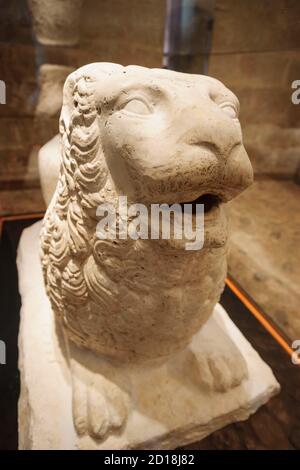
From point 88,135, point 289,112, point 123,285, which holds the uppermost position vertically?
point 88,135

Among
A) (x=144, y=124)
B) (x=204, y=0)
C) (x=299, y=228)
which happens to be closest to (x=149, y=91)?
(x=144, y=124)

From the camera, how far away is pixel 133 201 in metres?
0.72

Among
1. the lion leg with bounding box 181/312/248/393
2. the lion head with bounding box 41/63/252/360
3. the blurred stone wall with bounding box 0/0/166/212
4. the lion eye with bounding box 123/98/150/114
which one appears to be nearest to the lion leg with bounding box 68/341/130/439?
the lion head with bounding box 41/63/252/360

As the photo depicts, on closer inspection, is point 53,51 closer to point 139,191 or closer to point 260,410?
point 139,191

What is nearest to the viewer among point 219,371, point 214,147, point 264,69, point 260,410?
point 214,147

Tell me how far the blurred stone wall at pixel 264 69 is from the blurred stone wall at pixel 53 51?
1.07 ft

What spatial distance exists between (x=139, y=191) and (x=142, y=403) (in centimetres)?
66

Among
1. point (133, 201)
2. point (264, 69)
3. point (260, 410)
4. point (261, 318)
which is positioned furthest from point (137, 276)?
point (264, 69)

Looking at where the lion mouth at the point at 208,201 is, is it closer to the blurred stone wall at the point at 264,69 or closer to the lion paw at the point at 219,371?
the lion paw at the point at 219,371

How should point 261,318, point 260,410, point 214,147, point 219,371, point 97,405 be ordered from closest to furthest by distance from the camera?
1. point 214,147
2. point 97,405
3. point 219,371
4. point 260,410
5. point 261,318
